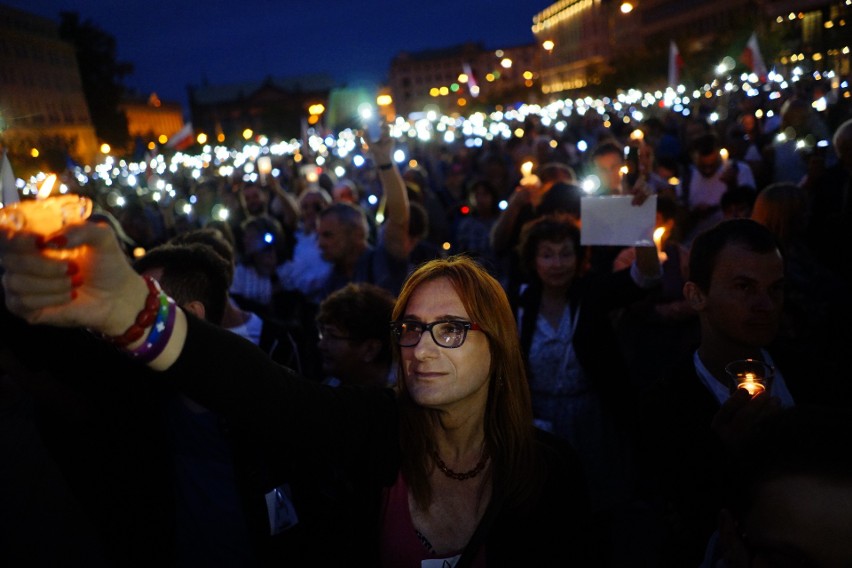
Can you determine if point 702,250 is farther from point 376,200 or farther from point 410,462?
point 376,200

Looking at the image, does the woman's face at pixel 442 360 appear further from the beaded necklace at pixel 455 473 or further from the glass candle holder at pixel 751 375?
the glass candle holder at pixel 751 375

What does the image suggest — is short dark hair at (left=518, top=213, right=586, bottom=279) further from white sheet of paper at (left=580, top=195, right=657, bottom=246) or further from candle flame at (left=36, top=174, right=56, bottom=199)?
candle flame at (left=36, top=174, right=56, bottom=199)

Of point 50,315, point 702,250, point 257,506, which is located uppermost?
point 50,315

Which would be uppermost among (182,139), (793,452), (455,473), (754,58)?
(754,58)

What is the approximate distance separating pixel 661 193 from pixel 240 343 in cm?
429

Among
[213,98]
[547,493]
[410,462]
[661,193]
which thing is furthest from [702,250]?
[213,98]

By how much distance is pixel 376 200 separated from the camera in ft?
32.9

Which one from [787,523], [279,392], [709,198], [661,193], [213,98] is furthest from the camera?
[213,98]

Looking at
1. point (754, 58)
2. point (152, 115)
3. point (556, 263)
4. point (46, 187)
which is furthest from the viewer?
point (152, 115)

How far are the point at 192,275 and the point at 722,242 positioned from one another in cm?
216

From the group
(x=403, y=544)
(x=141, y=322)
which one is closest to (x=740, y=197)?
(x=403, y=544)

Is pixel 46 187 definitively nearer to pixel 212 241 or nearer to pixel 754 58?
pixel 212 241

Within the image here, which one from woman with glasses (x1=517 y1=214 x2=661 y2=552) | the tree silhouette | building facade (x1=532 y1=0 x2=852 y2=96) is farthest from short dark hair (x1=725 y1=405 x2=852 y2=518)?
the tree silhouette

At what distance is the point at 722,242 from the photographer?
9.26 ft
